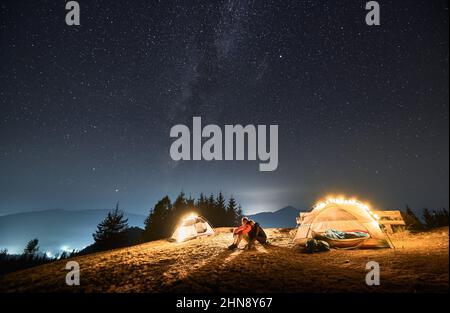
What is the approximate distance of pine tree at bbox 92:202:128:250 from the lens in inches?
1398

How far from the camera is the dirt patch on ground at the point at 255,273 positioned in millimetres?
4348

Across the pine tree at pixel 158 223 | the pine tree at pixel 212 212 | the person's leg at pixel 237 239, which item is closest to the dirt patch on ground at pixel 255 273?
the person's leg at pixel 237 239

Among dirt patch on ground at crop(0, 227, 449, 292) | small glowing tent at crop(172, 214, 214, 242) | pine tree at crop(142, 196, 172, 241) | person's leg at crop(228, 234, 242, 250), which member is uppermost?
dirt patch on ground at crop(0, 227, 449, 292)

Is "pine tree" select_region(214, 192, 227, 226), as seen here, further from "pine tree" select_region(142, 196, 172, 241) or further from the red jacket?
the red jacket

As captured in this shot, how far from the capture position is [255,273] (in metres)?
5.41

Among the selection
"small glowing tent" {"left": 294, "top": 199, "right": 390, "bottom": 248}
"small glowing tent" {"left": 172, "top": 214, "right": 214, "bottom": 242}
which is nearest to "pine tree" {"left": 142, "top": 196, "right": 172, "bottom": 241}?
"small glowing tent" {"left": 172, "top": 214, "right": 214, "bottom": 242}

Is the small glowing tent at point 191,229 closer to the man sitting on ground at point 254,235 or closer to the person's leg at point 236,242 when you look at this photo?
the person's leg at point 236,242

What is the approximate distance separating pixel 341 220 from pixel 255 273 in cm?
648

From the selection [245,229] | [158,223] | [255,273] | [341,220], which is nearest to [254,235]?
[245,229]

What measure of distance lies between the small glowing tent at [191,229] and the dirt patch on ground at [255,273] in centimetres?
437

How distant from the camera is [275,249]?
845 cm

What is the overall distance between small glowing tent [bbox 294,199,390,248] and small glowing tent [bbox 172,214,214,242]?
20.0ft
